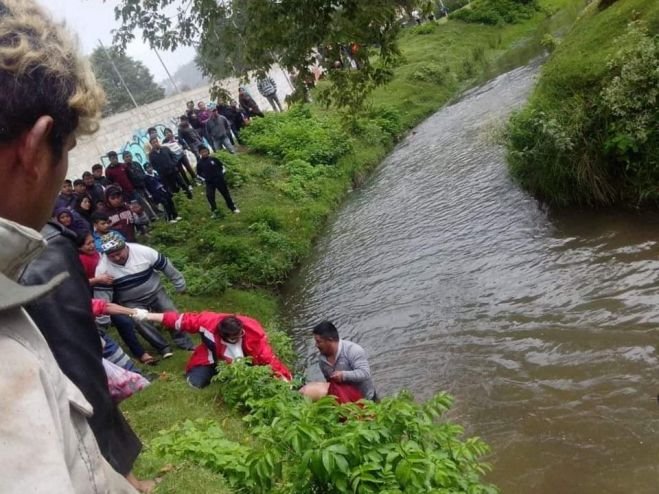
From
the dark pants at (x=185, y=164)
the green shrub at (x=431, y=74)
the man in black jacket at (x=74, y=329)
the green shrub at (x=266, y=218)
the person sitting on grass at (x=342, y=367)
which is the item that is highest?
the dark pants at (x=185, y=164)

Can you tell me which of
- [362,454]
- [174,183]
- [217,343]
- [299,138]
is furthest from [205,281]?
[299,138]

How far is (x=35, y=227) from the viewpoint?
3.78ft

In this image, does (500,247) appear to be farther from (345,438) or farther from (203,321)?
(345,438)

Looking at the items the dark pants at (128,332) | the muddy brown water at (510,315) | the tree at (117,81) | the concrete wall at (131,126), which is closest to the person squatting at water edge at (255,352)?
the dark pants at (128,332)

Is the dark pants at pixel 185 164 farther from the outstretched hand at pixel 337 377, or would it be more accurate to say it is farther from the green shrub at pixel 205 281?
the outstretched hand at pixel 337 377

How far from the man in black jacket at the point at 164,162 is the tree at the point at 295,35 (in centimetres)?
655

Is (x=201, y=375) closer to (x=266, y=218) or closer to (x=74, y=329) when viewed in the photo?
(x=74, y=329)

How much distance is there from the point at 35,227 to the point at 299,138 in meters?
18.4

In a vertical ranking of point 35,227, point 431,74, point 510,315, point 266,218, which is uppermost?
point 35,227

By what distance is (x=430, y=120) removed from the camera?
2100 cm

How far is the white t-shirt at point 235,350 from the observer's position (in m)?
6.84

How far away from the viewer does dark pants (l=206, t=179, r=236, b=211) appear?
1331 centimetres

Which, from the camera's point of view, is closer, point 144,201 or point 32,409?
point 32,409

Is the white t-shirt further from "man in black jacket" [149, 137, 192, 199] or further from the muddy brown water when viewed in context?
"man in black jacket" [149, 137, 192, 199]
